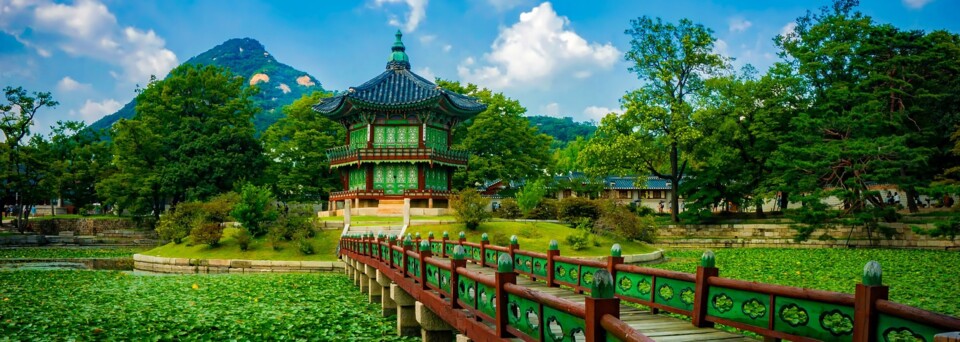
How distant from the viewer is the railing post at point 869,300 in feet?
14.8

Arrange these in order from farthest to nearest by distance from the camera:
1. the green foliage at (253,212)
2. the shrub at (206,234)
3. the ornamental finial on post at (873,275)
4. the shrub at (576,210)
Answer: the shrub at (576,210), the green foliage at (253,212), the shrub at (206,234), the ornamental finial on post at (873,275)

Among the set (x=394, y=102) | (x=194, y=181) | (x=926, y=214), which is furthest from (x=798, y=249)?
(x=194, y=181)

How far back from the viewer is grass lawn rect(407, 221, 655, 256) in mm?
26516

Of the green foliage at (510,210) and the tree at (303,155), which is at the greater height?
the tree at (303,155)

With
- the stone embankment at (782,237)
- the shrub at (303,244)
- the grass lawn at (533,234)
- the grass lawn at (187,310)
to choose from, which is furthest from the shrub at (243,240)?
the stone embankment at (782,237)

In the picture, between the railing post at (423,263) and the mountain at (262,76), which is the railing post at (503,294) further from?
the mountain at (262,76)

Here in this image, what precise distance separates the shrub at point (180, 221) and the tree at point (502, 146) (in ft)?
57.9

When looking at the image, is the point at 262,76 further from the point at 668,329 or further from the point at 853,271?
the point at 668,329

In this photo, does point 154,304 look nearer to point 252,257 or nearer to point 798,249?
point 252,257

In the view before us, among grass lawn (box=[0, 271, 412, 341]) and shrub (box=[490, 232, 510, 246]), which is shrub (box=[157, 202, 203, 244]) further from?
shrub (box=[490, 232, 510, 246])

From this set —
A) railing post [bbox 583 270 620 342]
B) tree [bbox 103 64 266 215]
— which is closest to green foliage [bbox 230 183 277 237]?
tree [bbox 103 64 266 215]

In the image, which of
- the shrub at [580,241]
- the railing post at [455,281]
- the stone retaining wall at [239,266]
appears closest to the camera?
the railing post at [455,281]

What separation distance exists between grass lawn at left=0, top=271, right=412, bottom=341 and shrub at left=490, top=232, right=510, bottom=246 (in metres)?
8.04

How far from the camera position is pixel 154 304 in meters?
14.2
